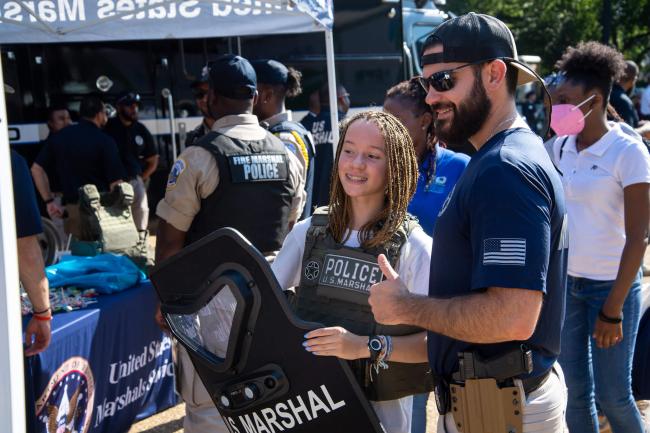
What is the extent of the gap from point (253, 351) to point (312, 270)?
371 mm

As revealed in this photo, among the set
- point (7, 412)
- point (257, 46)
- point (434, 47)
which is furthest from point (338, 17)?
point (7, 412)

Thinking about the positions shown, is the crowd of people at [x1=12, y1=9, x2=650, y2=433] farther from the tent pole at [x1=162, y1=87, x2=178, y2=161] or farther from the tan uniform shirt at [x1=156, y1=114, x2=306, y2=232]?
the tent pole at [x1=162, y1=87, x2=178, y2=161]

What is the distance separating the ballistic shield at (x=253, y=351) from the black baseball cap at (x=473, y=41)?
28.1 inches

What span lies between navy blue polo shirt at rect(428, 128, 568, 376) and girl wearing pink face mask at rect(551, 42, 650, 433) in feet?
4.24

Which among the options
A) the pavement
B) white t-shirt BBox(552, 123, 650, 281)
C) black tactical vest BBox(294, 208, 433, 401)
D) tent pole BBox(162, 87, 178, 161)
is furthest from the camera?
tent pole BBox(162, 87, 178, 161)

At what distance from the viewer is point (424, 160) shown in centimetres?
323

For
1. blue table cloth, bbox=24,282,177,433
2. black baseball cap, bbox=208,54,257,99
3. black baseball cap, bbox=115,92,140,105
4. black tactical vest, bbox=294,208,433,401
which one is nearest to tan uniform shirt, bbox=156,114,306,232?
black baseball cap, bbox=208,54,257,99

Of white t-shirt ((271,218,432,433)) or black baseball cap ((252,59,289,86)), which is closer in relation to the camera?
white t-shirt ((271,218,432,433))

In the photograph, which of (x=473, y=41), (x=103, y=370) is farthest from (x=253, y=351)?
(x=103, y=370)

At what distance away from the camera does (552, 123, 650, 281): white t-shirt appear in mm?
3062

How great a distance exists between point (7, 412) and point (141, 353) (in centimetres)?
272

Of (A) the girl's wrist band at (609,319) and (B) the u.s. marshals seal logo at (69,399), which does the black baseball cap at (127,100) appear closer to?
(B) the u.s. marshals seal logo at (69,399)

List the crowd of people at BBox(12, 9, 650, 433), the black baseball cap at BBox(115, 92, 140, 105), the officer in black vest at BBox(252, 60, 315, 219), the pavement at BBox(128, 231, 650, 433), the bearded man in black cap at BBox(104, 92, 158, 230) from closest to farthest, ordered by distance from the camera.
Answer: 1. the crowd of people at BBox(12, 9, 650, 433)
2. the pavement at BBox(128, 231, 650, 433)
3. the officer in black vest at BBox(252, 60, 315, 219)
4. the bearded man in black cap at BBox(104, 92, 158, 230)
5. the black baseball cap at BBox(115, 92, 140, 105)

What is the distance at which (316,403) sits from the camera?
1.94 m
